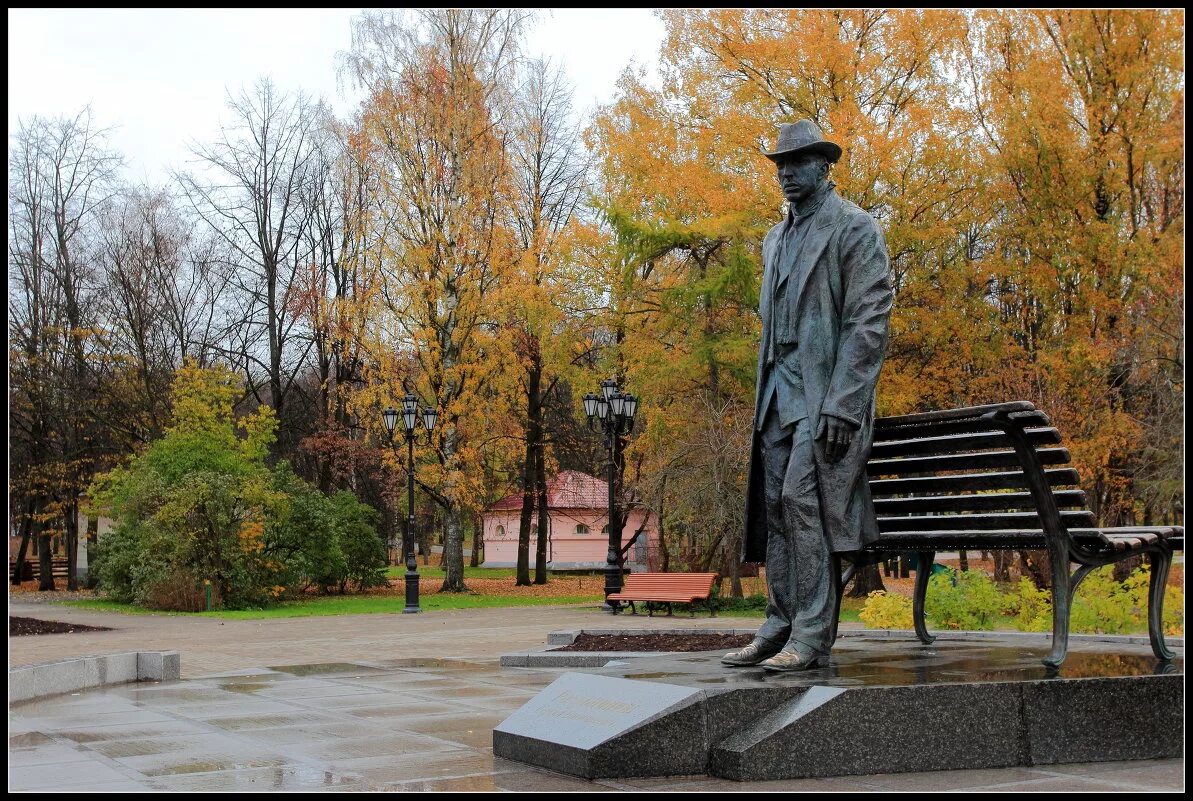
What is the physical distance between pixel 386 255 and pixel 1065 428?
17888 mm

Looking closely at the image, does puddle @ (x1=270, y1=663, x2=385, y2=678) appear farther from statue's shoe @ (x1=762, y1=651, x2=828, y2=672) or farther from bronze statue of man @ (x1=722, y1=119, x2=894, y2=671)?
statue's shoe @ (x1=762, y1=651, x2=828, y2=672)

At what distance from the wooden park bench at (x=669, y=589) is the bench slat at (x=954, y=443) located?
618 inches

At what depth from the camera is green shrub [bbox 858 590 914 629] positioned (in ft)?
44.6

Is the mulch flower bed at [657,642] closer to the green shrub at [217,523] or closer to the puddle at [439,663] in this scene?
the puddle at [439,663]

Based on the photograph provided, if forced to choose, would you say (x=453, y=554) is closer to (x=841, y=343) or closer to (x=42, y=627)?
(x=42, y=627)

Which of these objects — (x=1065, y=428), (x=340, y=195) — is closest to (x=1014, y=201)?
(x=1065, y=428)

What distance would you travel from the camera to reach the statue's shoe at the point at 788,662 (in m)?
5.94

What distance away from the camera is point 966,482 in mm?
6441

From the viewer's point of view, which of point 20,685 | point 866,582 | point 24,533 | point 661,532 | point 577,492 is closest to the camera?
point 20,685

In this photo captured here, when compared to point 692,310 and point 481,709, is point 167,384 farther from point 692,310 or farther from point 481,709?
point 481,709

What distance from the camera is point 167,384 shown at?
38812 millimetres

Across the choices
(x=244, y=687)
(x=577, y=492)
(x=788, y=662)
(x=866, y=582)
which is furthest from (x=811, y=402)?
A: (x=577, y=492)

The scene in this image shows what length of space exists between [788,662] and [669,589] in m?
17.1

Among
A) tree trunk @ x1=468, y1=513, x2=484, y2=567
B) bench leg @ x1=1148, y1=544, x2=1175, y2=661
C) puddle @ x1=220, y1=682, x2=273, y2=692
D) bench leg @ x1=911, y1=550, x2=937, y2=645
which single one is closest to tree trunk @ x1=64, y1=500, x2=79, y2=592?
tree trunk @ x1=468, y1=513, x2=484, y2=567
